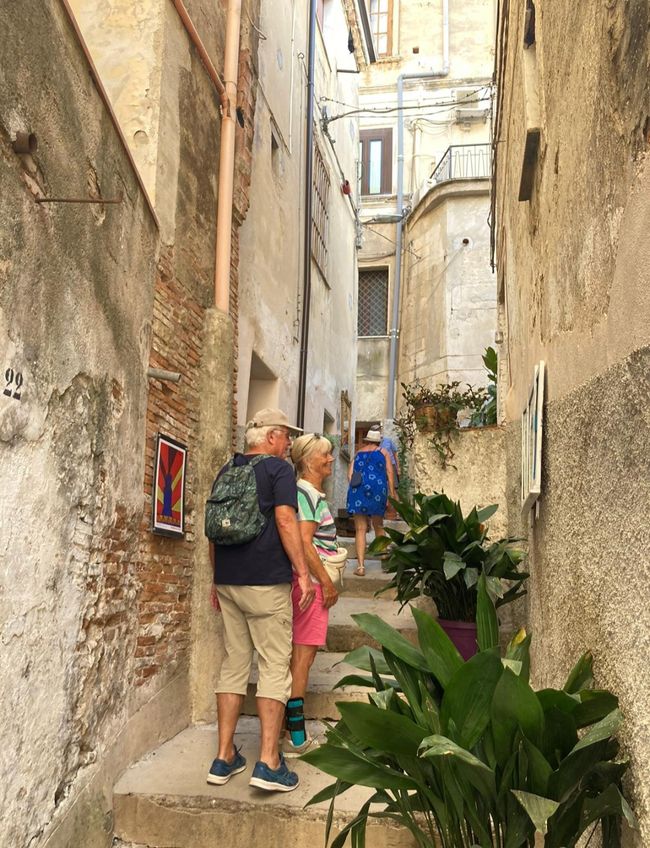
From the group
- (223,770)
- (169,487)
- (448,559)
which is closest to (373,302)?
(448,559)

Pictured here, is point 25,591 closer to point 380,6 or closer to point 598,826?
point 598,826

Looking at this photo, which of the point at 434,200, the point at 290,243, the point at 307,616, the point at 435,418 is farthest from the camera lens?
the point at 434,200

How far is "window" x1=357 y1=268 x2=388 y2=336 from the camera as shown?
16516 millimetres

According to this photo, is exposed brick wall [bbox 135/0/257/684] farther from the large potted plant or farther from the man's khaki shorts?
the large potted plant

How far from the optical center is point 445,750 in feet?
5.46

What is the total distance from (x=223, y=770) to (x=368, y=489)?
3.36m

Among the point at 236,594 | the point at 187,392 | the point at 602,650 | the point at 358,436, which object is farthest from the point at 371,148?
the point at 602,650

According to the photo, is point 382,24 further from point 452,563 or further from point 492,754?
point 492,754

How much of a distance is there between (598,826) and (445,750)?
68cm

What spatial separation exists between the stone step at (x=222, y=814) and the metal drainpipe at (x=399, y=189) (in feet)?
42.0

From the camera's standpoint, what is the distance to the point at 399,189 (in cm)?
1631

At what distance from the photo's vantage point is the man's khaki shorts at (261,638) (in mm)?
3170

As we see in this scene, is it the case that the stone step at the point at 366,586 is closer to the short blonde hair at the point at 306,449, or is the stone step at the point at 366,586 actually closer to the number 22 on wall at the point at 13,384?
the short blonde hair at the point at 306,449

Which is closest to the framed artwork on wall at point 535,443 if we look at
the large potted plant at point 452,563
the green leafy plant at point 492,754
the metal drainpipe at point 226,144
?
the large potted plant at point 452,563
